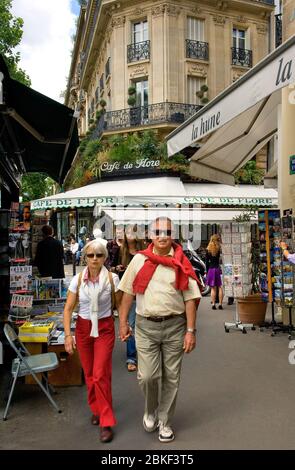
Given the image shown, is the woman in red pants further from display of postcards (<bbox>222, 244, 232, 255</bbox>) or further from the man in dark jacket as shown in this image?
display of postcards (<bbox>222, 244, 232, 255</bbox>)

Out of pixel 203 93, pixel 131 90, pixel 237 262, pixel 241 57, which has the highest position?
pixel 241 57

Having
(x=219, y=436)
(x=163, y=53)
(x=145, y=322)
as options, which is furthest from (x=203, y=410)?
(x=163, y=53)

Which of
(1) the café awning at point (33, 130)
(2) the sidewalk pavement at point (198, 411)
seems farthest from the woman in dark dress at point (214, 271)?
(2) the sidewalk pavement at point (198, 411)

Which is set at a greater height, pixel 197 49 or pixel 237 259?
pixel 197 49

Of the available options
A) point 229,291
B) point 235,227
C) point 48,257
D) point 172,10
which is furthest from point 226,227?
point 172,10

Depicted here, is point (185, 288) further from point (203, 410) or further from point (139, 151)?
point (139, 151)

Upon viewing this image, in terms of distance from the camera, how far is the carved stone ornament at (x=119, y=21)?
22922 mm

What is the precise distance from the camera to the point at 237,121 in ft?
24.8

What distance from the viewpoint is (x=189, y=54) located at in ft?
74.2

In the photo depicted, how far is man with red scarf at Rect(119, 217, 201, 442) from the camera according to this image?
3.77 metres

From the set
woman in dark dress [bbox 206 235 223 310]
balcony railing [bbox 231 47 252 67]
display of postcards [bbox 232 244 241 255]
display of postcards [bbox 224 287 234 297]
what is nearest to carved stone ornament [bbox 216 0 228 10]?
balcony railing [bbox 231 47 252 67]

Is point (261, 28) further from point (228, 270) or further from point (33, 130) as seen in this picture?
point (33, 130)

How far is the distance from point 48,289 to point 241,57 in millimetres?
20964

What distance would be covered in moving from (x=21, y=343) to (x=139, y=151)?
17.5 metres
